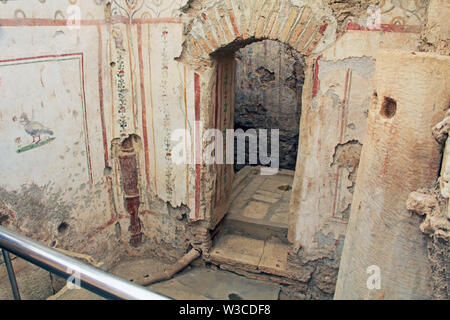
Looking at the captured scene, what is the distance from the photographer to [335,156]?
3445 millimetres

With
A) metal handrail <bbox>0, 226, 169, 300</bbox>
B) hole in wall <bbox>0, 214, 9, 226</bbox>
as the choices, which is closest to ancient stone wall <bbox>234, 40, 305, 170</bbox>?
hole in wall <bbox>0, 214, 9, 226</bbox>

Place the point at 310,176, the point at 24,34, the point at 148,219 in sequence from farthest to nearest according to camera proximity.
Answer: the point at 148,219, the point at 310,176, the point at 24,34

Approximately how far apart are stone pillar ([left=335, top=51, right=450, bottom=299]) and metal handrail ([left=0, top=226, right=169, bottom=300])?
1.00 meters

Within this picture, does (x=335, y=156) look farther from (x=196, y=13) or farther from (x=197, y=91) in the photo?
(x=196, y=13)

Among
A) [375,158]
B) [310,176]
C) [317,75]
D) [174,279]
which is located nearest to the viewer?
[375,158]

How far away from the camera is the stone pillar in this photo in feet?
4.57

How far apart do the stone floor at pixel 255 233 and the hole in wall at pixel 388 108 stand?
2.86 m

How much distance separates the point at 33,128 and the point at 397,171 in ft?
9.67

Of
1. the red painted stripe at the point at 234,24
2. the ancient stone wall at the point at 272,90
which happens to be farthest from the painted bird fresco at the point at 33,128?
the ancient stone wall at the point at 272,90

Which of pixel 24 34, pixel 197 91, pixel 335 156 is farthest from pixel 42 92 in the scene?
pixel 335 156

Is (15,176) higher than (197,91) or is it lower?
lower

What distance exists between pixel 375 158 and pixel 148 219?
11.1 feet

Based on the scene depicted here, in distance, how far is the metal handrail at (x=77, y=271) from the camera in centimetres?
95

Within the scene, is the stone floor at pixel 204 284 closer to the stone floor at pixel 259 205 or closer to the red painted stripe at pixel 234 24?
the stone floor at pixel 259 205
